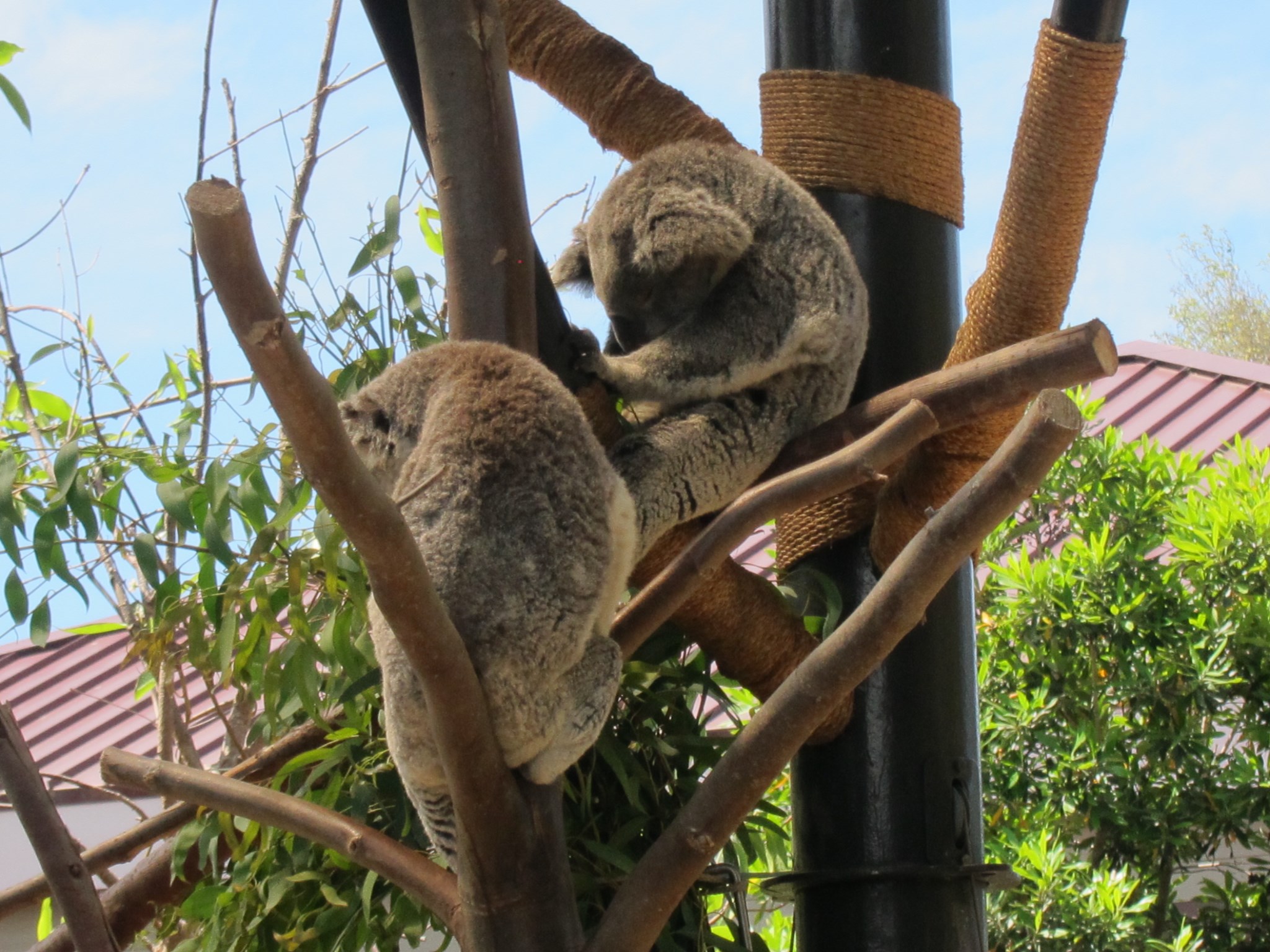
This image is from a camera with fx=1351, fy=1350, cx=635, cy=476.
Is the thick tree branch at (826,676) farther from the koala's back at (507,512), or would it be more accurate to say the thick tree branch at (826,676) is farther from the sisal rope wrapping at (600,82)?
the sisal rope wrapping at (600,82)

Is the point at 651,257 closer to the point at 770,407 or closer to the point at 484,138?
the point at 770,407

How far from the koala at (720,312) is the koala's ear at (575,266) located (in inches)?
6.3

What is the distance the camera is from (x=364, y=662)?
2176mm

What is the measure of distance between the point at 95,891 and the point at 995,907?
2.42 metres

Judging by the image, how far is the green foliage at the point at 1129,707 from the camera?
10.9 feet

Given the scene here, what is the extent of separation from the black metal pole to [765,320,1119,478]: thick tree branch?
1.60 feet

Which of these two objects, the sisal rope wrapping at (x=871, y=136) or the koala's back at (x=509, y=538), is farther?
the sisal rope wrapping at (x=871, y=136)

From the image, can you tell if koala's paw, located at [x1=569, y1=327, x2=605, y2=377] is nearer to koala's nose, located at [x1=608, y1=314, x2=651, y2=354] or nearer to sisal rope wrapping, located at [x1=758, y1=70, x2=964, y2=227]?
koala's nose, located at [x1=608, y1=314, x2=651, y2=354]

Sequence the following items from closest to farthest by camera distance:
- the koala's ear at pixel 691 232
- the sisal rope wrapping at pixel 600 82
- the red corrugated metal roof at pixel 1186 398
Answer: the koala's ear at pixel 691 232 < the sisal rope wrapping at pixel 600 82 < the red corrugated metal roof at pixel 1186 398

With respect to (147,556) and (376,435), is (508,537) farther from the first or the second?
(147,556)

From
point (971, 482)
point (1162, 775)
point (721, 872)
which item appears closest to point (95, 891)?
point (721, 872)

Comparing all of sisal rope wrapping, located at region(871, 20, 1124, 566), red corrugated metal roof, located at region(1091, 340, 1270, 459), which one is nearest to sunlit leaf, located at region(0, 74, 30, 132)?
sisal rope wrapping, located at region(871, 20, 1124, 566)

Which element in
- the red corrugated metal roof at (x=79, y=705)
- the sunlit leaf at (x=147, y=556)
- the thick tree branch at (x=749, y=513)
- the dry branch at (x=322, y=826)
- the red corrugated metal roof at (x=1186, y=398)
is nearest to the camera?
the dry branch at (x=322, y=826)

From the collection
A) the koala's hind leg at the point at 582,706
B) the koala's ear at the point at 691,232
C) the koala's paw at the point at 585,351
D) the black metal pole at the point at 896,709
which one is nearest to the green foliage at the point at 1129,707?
the black metal pole at the point at 896,709
